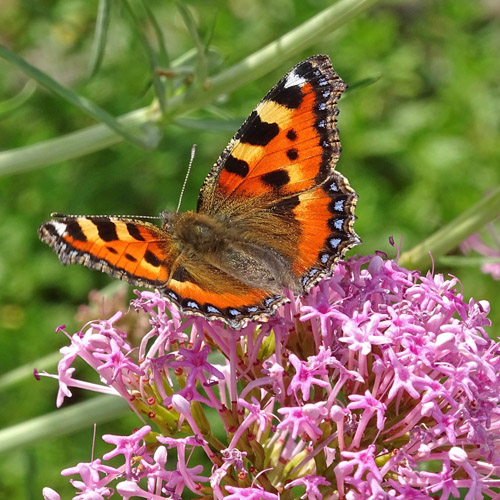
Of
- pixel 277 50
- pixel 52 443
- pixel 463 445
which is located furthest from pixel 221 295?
pixel 52 443

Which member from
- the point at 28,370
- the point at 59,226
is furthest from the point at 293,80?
the point at 28,370

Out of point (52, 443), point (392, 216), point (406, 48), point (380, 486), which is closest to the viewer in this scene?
point (380, 486)

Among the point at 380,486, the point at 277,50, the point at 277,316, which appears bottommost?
the point at 380,486

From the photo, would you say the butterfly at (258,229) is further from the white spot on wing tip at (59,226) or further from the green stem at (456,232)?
the green stem at (456,232)

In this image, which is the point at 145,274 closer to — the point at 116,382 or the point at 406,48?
the point at 116,382

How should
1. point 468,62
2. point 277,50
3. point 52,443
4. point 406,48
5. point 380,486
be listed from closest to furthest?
point 380,486
point 277,50
point 52,443
point 468,62
point 406,48

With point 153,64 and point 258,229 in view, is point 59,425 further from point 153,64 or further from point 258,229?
point 153,64
